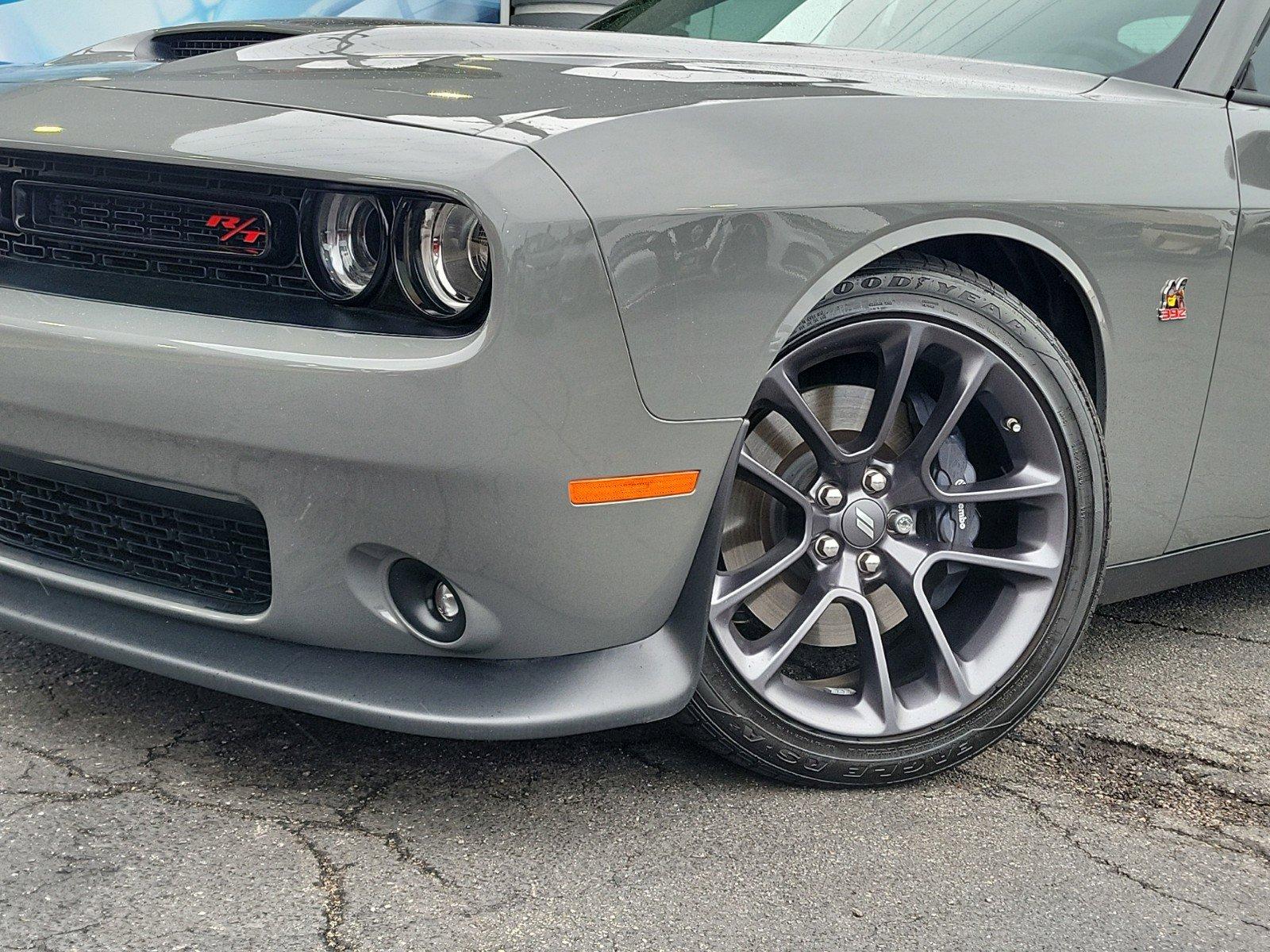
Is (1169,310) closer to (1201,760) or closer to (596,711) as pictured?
(1201,760)

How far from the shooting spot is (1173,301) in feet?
7.26

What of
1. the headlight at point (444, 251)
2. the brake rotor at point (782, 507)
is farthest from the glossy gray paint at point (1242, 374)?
the headlight at point (444, 251)

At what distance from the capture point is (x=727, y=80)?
1971 millimetres

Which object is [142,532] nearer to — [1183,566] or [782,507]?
[782,507]

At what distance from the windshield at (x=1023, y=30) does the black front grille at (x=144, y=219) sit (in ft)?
3.70

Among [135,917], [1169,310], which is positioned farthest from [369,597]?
[1169,310]

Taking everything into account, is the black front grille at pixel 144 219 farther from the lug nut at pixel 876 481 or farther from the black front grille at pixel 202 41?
the lug nut at pixel 876 481

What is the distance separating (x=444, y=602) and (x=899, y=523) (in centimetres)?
74

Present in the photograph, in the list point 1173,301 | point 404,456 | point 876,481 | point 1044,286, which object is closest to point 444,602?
point 404,456

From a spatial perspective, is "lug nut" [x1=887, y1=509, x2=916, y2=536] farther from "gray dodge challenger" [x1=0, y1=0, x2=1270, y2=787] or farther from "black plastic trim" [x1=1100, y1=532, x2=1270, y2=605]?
"black plastic trim" [x1=1100, y1=532, x2=1270, y2=605]

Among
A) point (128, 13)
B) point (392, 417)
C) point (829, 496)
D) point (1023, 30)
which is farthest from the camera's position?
point (128, 13)

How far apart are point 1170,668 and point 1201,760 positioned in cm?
46

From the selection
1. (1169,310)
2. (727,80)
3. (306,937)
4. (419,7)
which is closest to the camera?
(306,937)

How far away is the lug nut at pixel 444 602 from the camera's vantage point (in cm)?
184
